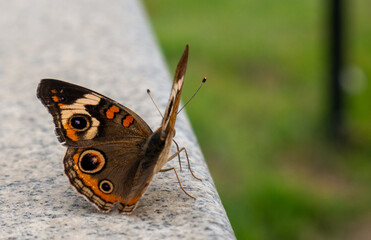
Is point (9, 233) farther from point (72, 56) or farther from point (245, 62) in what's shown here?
point (245, 62)

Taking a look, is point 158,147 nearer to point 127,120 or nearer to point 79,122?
point 127,120

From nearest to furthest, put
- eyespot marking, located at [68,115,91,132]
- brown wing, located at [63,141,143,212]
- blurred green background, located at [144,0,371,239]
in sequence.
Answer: brown wing, located at [63,141,143,212]
eyespot marking, located at [68,115,91,132]
blurred green background, located at [144,0,371,239]

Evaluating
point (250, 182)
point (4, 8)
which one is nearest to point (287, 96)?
point (250, 182)

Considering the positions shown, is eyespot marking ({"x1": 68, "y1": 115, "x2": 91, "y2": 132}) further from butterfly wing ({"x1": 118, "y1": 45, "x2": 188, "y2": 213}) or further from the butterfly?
butterfly wing ({"x1": 118, "y1": 45, "x2": 188, "y2": 213})

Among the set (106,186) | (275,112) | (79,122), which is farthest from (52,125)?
(275,112)

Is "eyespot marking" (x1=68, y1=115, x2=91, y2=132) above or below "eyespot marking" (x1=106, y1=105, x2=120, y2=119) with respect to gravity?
below

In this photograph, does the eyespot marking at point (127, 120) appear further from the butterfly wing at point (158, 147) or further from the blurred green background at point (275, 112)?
the blurred green background at point (275, 112)

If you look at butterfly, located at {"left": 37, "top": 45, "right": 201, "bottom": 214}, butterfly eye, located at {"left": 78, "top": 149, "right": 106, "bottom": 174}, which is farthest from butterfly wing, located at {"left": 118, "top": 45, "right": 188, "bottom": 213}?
butterfly eye, located at {"left": 78, "top": 149, "right": 106, "bottom": 174}
